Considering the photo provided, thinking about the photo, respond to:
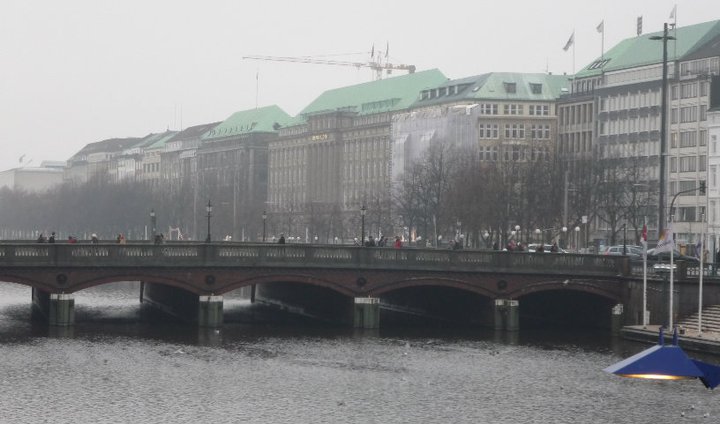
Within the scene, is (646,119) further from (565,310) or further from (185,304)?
(185,304)

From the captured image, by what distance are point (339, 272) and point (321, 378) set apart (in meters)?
24.2

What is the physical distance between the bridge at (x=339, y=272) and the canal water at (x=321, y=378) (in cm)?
231

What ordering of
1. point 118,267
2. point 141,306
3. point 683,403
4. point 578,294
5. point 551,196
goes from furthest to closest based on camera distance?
→ 1. point 551,196
2. point 141,306
3. point 578,294
4. point 118,267
5. point 683,403

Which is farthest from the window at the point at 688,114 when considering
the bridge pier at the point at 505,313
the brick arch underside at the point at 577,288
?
the bridge pier at the point at 505,313

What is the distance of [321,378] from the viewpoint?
67625 mm

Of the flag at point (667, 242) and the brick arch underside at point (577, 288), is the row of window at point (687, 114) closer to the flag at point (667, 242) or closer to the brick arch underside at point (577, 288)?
the brick arch underside at point (577, 288)

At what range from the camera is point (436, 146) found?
198 meters

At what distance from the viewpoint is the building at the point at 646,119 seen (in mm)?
162625

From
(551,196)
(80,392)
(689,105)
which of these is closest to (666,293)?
(80,392)

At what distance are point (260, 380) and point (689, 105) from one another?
4248 inches

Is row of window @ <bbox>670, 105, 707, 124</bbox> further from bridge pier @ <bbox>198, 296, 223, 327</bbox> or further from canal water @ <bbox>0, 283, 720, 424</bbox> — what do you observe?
bridge pier @ <bbox>198, 296, 223, 327</bbox>

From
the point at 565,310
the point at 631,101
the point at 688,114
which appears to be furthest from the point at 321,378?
the point at 631,101

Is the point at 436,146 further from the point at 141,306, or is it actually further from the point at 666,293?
the point at 666,293

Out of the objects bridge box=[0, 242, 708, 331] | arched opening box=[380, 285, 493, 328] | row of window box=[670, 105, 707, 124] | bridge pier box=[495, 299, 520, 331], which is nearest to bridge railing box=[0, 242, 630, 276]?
bridge box=[0, 242, 708, 331]
